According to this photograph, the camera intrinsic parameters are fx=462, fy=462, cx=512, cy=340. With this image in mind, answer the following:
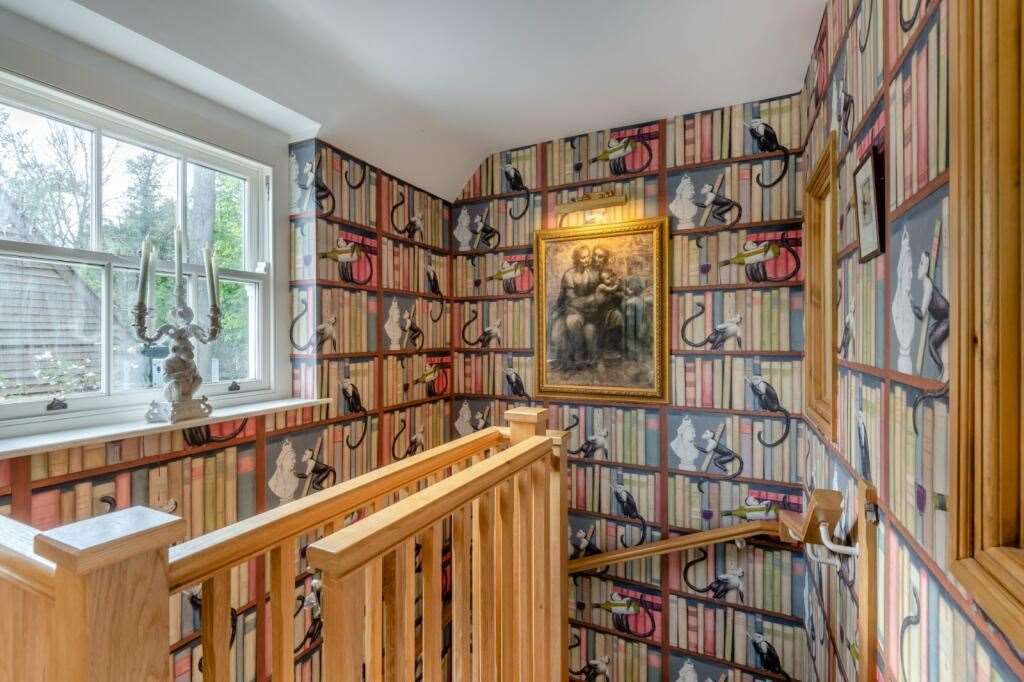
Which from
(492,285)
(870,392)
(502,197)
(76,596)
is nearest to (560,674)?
(870,392)

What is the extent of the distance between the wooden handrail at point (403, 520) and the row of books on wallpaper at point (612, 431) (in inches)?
60.1

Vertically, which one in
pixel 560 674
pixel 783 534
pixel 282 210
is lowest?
pixel 560 674

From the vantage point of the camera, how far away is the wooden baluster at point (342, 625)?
2.40ft

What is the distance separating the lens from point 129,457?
1.55 metres

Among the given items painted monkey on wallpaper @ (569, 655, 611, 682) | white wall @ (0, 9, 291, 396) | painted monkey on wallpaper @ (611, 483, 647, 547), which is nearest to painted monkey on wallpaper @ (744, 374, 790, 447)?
painted monkey on wallpaper @ (611, 483, 647, 547)

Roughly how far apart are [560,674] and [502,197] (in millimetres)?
2572

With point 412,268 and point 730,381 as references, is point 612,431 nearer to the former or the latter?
point 730,381

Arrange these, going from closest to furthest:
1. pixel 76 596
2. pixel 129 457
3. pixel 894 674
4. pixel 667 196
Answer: pixel 76 596
pixel 894 674
pixel 129 457
pixel 667 196

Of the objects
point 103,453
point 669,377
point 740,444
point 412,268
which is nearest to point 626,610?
point 740,444

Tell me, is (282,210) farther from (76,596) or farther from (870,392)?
(870,392)

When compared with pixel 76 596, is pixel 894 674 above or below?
below

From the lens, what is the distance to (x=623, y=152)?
270 cm

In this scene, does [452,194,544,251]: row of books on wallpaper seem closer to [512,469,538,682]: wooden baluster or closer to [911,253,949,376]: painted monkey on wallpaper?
[512,469,538,682]: wooden baluster

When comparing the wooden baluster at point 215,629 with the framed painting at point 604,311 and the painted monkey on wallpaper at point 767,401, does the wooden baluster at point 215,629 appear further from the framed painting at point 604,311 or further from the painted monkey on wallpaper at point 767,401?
the painted monkey on wallpaper at point 767,401
